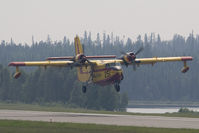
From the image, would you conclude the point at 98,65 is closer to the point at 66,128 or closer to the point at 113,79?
the point at 113,79

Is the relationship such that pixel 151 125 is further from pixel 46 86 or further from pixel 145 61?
pixel 46 86

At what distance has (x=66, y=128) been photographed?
49125mm

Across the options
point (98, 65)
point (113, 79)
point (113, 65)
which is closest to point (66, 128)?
point (113, 79)

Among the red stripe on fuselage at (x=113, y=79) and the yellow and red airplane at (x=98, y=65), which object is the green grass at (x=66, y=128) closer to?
the yellow and red airplane at (x=98, y=65)

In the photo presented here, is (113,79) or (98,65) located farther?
(98,65)

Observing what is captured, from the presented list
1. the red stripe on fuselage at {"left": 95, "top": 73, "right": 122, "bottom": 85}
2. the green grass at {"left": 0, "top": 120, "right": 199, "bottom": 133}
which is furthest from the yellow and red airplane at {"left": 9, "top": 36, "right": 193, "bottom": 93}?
the green grass at {"left": 0, "top": 120, "right": 199, "bottom": 133}

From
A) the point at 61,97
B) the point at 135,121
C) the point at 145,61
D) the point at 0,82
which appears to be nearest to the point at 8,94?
the point at 0,82

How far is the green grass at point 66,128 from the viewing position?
46.0 m

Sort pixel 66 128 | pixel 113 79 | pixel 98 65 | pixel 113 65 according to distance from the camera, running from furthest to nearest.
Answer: pixel 98 65 < pixel 113 65 < pixel 113 79 < pixel 66 128

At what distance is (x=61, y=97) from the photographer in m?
130

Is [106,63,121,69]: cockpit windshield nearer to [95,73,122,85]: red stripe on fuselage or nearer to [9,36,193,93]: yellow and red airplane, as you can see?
[9,36,193,93]: yellow and red airplane

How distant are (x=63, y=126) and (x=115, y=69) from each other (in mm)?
14582

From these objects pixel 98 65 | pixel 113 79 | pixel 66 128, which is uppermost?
pixel 98 65

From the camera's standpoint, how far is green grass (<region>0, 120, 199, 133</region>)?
1810 inches
